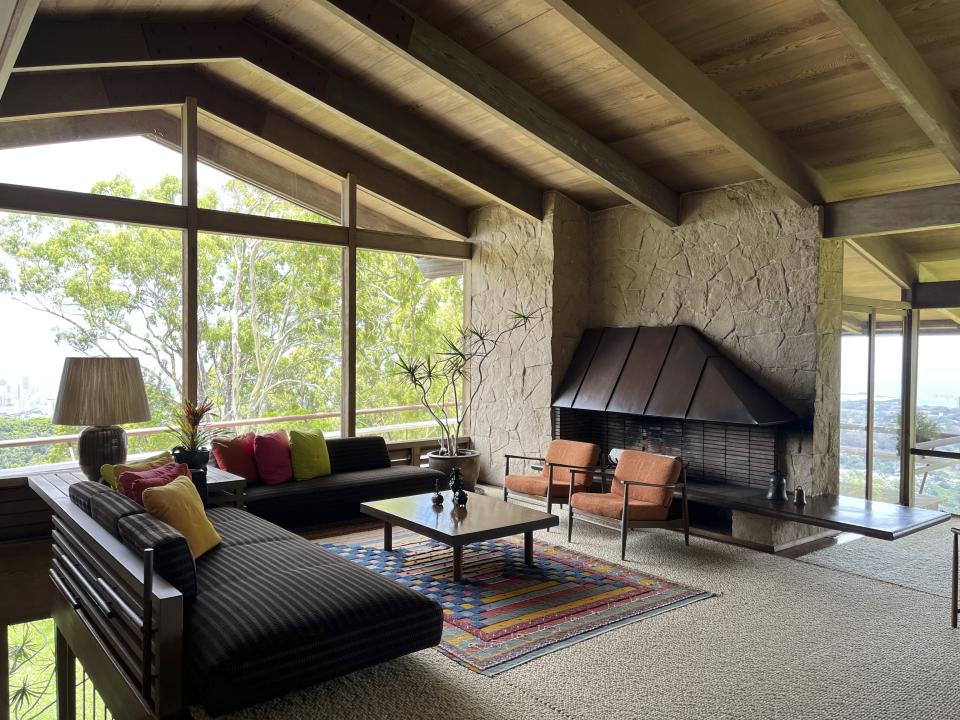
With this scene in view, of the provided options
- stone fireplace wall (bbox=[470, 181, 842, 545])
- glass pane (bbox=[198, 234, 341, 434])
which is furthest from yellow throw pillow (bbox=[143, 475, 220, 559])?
glass pane (bbox=[198, 234, 341, 434])

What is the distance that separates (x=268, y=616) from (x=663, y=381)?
171 inches

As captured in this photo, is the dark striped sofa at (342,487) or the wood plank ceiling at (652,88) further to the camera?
the dark striped sofa at (342,487)

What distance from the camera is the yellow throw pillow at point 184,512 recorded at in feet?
10.9

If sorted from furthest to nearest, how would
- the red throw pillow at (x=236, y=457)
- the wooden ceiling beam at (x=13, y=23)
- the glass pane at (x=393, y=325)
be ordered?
the glass pane at (x=393, y=325) < the red throw pillow at (x=236, y=457) < the wooden ceiling beam at (x=13, y=23)

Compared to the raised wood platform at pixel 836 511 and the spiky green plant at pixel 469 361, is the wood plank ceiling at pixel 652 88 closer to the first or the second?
the spiky green plant at pixel 469 361

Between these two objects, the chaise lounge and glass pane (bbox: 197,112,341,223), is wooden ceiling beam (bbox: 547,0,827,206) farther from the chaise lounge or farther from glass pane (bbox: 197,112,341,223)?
glass pane (bbox: 197,112,341,223)

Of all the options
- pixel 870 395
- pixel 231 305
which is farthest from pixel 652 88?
pixel 231 305

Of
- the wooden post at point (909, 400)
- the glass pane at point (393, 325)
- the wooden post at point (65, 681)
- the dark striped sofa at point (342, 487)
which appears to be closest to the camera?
the wooden post at point (65, 681)

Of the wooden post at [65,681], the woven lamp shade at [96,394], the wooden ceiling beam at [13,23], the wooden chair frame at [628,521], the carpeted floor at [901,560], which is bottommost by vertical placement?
the wooden post at [65,681]

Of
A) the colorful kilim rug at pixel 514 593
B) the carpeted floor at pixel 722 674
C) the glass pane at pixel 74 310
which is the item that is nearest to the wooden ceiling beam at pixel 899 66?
the carpeted floor at pixel 722 674

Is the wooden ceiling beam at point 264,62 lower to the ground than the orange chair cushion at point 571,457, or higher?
higher

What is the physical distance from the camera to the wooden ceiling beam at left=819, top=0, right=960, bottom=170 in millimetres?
3596

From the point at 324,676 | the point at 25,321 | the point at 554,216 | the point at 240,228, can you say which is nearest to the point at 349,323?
the point at 240,228

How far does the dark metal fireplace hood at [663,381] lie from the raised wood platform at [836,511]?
58cm
